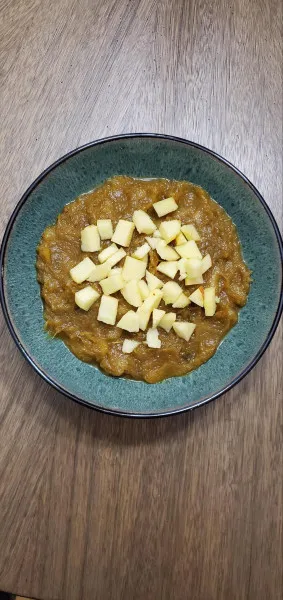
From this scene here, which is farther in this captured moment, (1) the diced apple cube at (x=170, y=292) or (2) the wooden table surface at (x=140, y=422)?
(2) the wooden table surface at (x=140, y=422)

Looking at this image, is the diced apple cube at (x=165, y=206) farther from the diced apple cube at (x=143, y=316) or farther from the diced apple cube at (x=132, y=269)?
the diced apple cube at (x=143, y=316)

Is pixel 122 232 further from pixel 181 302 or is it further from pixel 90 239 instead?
pixel 181 302

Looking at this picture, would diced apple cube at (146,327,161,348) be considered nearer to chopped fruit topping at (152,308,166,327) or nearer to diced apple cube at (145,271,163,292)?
chopped fruit topping at (152,308,166,327)

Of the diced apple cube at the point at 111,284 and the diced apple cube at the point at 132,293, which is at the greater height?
the diced apple cube at the point at 111,284

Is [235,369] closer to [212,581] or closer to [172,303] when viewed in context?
[172,303]

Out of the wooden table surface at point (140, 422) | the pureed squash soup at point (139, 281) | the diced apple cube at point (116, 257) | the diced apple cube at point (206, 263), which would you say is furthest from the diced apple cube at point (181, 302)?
the wooden table surface at point (140, 422)
